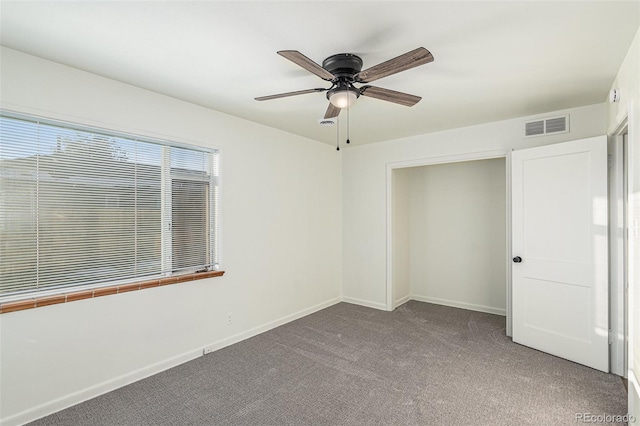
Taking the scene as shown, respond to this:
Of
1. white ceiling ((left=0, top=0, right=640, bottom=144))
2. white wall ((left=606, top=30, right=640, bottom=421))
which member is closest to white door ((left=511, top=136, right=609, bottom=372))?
white ceiling ((left=0, top=0, right=640, bottom=144))

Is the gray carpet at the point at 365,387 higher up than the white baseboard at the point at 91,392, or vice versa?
the white baseboard at the point at 91,392

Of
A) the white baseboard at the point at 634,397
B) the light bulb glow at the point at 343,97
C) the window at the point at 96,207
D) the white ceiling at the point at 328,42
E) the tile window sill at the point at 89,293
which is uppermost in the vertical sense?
the white ceiling at the point at 328,42

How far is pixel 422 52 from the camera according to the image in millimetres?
1690

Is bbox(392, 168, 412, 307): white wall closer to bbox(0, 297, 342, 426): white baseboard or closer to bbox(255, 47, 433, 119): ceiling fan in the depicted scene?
bbox(0, 297, 342, 426): white baseboard

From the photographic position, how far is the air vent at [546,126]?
11.0 feet

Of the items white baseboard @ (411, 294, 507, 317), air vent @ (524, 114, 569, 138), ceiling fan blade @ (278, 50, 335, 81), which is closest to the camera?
ceiling fan blade @ (278, 50, 335, 81)

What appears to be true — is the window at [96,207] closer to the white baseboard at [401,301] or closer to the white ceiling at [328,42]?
the white ceiling at [328,42]

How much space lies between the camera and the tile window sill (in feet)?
7.07

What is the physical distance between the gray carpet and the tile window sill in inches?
31.3

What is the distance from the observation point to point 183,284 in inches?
122

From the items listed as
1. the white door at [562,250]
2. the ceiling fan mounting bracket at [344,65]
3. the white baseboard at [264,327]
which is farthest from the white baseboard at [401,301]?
the ceiling fan mounting bracket at [344,65]

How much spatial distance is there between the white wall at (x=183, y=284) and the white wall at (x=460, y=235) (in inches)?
55.0

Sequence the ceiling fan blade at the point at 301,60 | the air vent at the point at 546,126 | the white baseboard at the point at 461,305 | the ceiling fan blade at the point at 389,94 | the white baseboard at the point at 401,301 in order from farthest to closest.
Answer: the white baseboard at the point at 401,301 → the white baseboard at the point at 461,305 → the air vent at the point at 546,126 → the ceiling fan blade at the point at 389,94 → the ceiling fan blade at the point at 301,60

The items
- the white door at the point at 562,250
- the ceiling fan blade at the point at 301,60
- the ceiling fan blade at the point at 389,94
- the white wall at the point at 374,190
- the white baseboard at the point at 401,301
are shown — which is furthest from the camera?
the white baseboard at the point at 401,301
